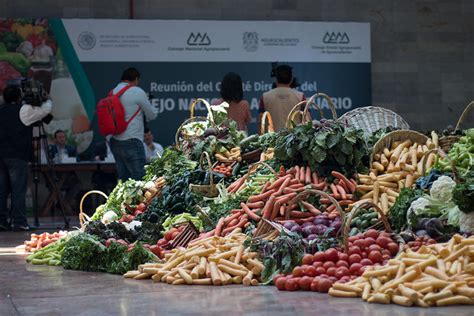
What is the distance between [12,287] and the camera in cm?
903

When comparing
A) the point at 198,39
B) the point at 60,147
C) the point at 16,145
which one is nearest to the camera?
the point at 16,145

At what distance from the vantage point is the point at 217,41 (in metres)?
19.5

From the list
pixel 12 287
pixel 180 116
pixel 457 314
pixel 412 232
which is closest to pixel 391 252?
pixel 412 232

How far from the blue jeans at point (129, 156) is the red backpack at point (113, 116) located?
18 centimetres

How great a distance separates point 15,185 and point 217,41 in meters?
→ 5.25

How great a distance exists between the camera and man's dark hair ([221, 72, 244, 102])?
13.8 metres

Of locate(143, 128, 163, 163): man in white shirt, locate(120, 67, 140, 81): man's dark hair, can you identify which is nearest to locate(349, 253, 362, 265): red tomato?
locate(120, 67, 140, 81): man's dark hair

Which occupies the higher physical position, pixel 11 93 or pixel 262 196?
pixel 11 93

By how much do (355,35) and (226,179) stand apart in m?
8.99

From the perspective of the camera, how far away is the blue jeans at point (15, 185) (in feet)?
52.3

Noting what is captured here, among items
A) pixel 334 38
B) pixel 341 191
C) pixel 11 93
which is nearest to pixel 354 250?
pixel 341 191

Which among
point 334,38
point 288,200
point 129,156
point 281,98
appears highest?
point 334,38

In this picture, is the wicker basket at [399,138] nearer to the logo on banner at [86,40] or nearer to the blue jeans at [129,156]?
the blue jeans at [129,156]

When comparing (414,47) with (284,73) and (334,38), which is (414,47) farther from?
(284,73)
